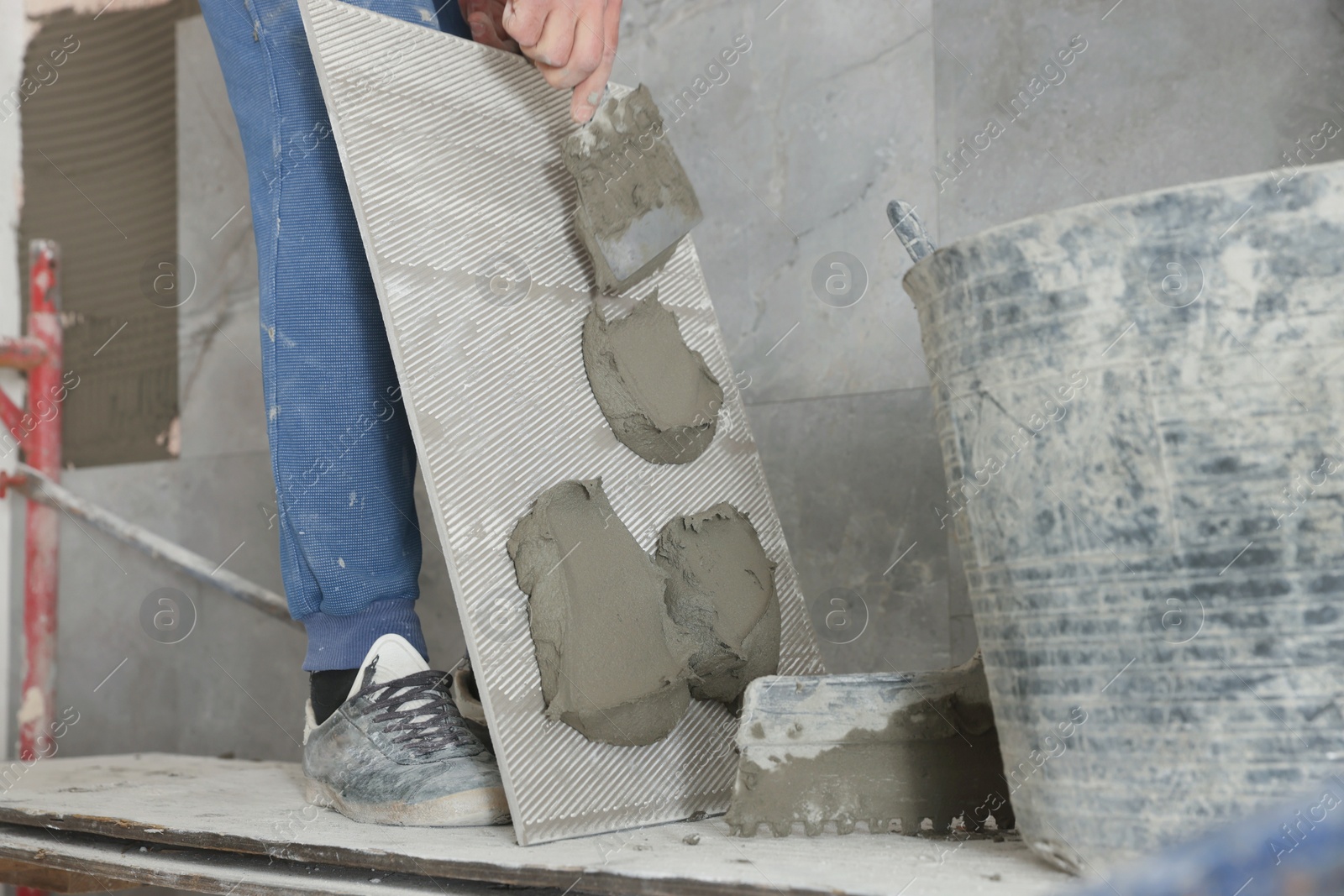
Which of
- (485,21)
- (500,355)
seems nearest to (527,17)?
(485,21)

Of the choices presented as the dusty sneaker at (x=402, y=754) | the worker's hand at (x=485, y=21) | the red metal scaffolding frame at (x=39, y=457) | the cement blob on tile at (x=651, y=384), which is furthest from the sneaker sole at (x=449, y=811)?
the red metal scaffolding frame at (x=39, y=457)

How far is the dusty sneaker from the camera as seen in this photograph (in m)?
1.14

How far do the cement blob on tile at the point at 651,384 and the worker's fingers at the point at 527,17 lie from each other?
1.11 feet

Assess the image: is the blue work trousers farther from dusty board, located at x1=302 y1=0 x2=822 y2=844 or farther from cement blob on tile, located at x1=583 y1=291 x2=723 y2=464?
cement blob on tile, located at x1=583 y1=291 x2=723 y2=464

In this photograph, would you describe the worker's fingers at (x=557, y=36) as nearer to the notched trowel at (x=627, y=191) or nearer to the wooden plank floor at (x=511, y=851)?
the notched trowel at (x=627, y=191)

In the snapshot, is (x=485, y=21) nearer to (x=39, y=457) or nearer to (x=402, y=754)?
(x=402, y=754)

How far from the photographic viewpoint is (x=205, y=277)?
8.15 ft

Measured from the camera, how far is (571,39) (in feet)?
4.27

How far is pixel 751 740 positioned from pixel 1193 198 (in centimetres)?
65

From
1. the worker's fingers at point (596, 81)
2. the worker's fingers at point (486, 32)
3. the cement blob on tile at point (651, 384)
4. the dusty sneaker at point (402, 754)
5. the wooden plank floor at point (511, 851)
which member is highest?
the worker's fingers at point (486, 32)

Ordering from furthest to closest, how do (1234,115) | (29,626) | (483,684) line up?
(29,626)
(1234,115)
(483,684)

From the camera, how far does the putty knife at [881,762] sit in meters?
1.07

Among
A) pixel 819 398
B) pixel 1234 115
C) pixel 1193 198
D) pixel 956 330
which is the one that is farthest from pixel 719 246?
pixel 1193 198

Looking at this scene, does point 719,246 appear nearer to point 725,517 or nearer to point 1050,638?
point 725,517
